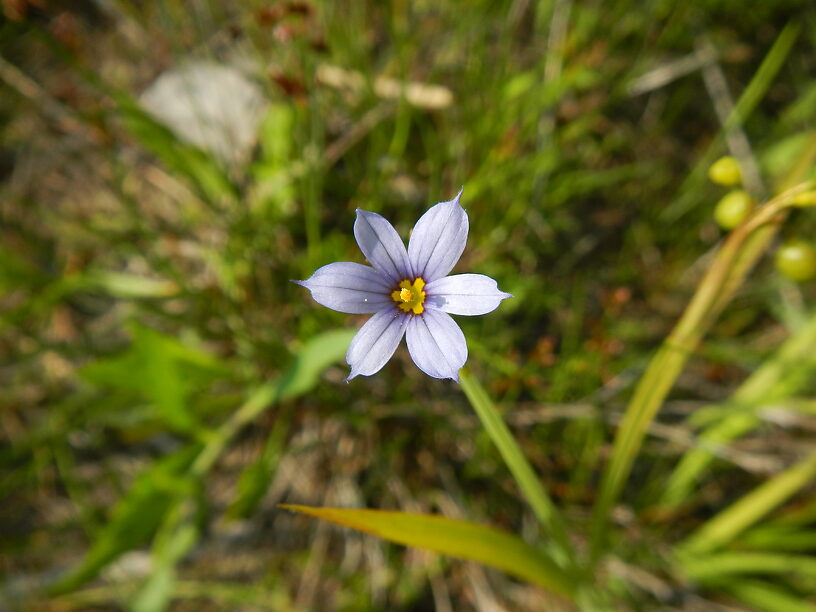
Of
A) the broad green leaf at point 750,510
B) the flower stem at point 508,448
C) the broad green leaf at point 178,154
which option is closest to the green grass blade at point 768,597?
the broad green leaf at point 750,510

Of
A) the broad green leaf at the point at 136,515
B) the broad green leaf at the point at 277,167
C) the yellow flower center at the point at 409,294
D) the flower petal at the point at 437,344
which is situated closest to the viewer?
the flower petal at the point at 437,344

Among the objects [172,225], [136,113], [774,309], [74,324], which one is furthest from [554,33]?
[74,324]

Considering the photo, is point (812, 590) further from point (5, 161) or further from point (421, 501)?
point (5, 161)

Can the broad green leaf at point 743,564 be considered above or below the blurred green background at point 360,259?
below

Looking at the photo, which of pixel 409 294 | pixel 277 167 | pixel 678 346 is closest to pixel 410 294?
pixel 409 294

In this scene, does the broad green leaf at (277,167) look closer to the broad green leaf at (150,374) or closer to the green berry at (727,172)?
the broad green leaf at (150,374)

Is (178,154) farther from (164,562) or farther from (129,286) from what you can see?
(164,562)

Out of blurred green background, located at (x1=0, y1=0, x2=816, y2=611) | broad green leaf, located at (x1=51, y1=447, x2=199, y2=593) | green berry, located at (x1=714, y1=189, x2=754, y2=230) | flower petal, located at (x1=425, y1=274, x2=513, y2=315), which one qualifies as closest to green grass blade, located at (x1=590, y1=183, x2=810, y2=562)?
green berry, located at (x1=714, y1=189, x2=754, y2=230)

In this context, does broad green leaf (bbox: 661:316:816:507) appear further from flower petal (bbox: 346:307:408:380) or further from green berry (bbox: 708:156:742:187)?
flower petal (bbox: 346:307:408:380)
